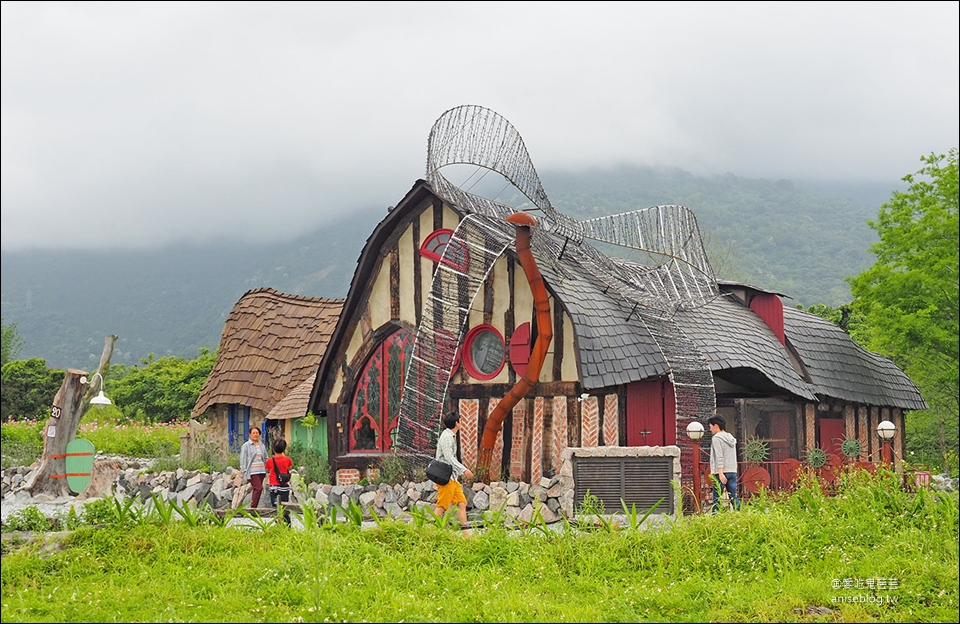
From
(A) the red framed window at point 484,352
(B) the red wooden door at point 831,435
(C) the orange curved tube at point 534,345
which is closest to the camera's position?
(C) the orange curved tube at point 534,345

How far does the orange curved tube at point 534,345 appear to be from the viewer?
596 inches

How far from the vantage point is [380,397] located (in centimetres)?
1873

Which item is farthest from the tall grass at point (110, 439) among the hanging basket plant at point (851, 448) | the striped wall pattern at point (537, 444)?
the hanging basket plant at point (851, 448)

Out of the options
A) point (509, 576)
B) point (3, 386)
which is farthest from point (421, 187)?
point (3, 386)

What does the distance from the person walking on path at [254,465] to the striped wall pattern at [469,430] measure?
11.6ft

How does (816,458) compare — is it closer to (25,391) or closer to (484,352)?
(484,352)

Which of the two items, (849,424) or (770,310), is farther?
(770,310)

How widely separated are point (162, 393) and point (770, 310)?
828 inches

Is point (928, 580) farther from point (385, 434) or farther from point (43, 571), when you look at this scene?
point (385, 434)

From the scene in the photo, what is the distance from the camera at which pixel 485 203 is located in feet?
60.8

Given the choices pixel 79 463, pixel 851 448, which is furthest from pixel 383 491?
pixel 851 448

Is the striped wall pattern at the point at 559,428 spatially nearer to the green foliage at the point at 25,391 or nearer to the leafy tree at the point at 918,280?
the leafy tree at the point at 918,280

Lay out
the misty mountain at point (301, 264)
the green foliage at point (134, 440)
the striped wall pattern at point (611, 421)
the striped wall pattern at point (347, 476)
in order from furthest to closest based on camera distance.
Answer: the misty mountain at point (301, 264) → the green foliage at point (134, 440) → the striped wall pattern at point (347, 476) → the striped wall pattern at point (611, 421)

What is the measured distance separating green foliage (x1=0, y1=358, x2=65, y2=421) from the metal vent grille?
23.2 meters
